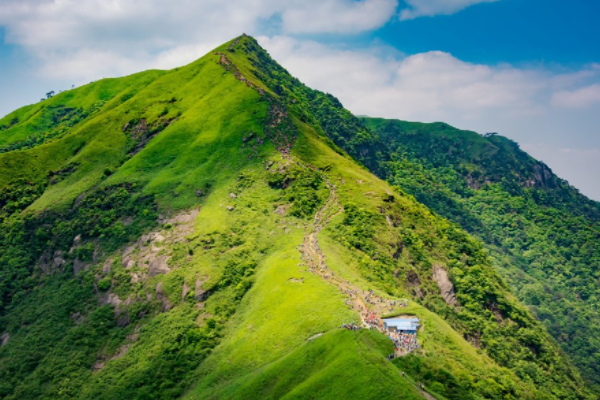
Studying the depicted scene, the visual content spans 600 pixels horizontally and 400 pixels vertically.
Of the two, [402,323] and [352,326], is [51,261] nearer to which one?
[352,326]

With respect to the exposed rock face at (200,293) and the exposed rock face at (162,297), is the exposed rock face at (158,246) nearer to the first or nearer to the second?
the exposed rock face at (162,297)

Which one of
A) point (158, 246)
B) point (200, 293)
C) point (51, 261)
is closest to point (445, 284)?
point (200, 293)

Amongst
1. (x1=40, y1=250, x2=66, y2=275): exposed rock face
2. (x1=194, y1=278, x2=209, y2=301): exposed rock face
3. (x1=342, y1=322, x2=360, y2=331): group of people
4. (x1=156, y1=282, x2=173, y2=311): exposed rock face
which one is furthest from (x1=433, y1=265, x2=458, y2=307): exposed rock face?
(x1=40, y1=250, x2=66, y2=275): exposed rock face

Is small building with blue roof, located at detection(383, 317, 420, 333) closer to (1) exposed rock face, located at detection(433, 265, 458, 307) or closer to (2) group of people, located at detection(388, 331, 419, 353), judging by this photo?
(2) group of people, located at detection(388, 331, 419, 353)

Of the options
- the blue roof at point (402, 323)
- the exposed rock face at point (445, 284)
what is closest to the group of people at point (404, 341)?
the blue roof at point (402, 323)

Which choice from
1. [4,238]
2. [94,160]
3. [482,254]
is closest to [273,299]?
[482,254]

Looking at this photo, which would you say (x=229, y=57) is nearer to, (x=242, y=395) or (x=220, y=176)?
(x=220, y=176)
